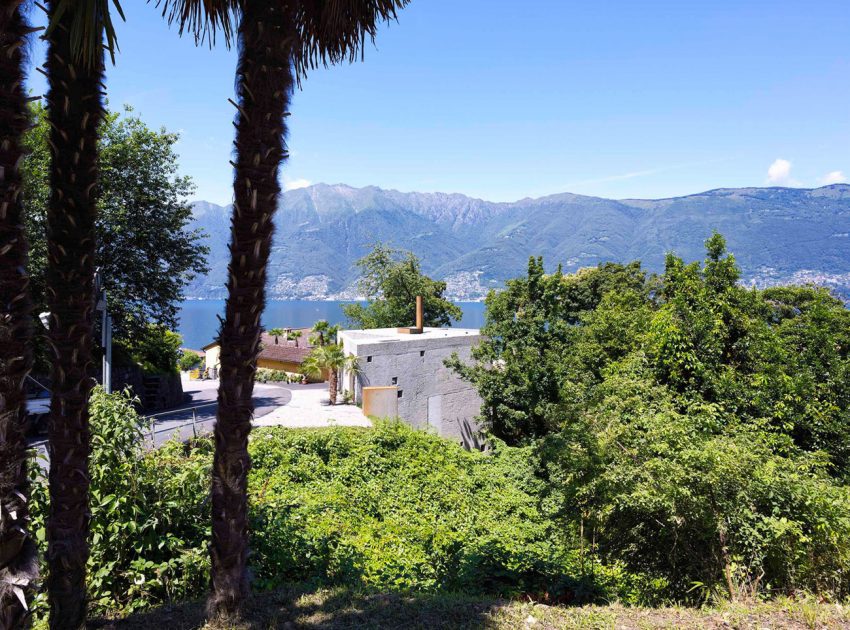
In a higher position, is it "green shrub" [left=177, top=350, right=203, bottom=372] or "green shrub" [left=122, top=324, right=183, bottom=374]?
"green shrub" [left=122, top=324, right=183, bottom=374]

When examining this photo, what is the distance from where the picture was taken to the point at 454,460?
15.7 metres

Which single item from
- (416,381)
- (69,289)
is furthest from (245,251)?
(416,381)

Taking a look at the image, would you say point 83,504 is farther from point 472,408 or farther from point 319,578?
point 472,408

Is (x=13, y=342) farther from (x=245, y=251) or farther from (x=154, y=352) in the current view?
(x=154, y=352)

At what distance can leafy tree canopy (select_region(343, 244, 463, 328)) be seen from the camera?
1681 inches

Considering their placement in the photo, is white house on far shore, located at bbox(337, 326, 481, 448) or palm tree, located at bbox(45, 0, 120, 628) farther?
white house on far shore, located at bbox(337, 326, 481, 448)

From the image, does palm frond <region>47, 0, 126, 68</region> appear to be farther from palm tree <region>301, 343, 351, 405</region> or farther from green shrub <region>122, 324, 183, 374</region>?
green shrub <region>122, 324, 183, 374</region>

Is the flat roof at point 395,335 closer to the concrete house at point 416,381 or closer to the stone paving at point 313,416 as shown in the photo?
the concrete house at point 416,381

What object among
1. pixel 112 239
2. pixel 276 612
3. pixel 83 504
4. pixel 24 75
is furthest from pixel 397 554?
pixel 112 239

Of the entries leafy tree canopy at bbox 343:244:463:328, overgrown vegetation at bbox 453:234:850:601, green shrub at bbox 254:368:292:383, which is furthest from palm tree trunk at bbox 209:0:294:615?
leafy tree canopy at bbox 343:244:463:328

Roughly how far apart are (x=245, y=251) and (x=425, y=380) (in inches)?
735

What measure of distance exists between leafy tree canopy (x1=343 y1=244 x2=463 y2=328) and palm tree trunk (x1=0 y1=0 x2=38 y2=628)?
3853cm

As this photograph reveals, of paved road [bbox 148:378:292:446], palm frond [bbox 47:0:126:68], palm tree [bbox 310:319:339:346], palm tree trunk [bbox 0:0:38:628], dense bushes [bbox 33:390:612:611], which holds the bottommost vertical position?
paved road [bbox 148:378:292:446]

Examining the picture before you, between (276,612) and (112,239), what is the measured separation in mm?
20869
